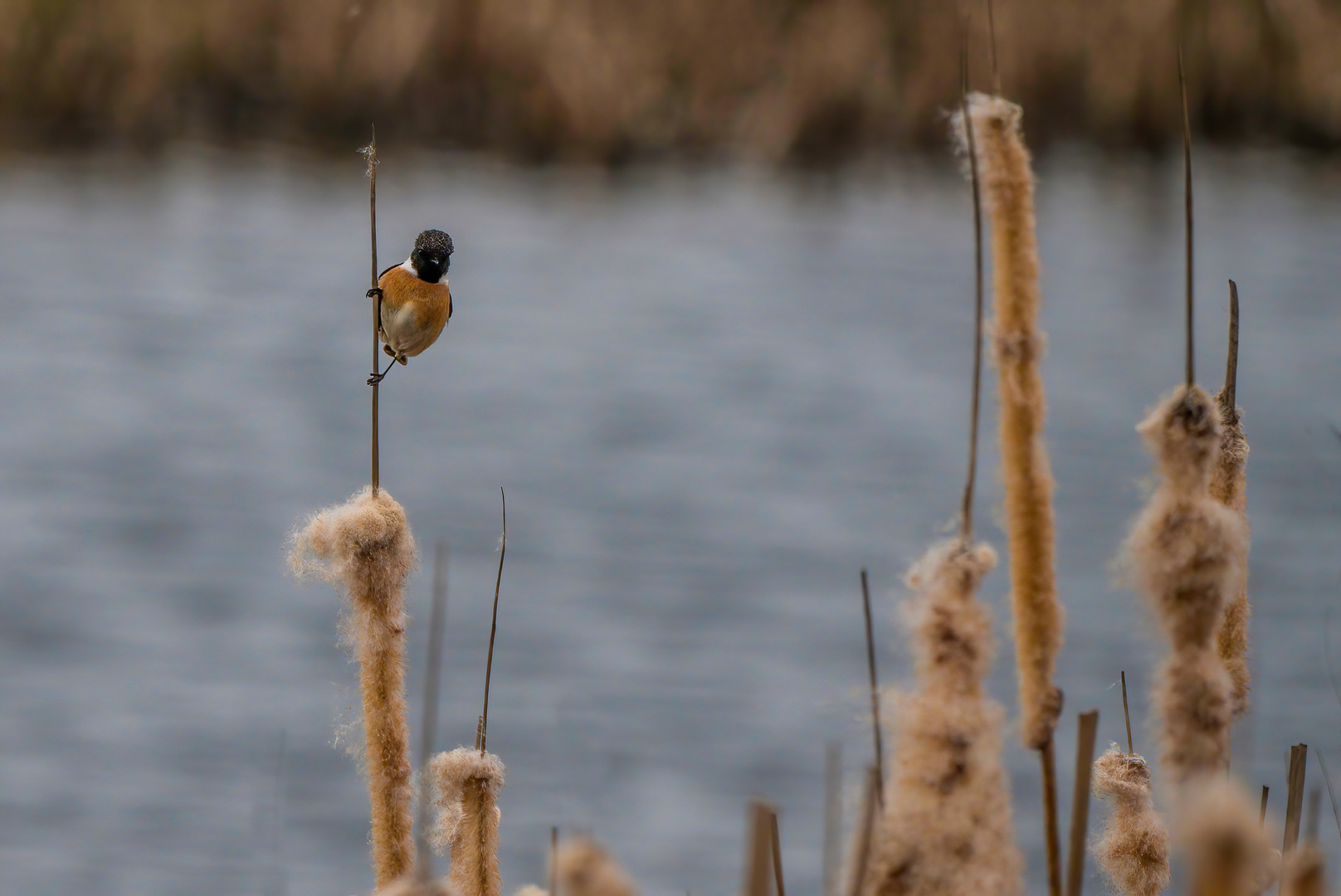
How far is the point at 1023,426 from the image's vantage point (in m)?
0.81

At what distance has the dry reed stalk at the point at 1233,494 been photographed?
100 centimetres

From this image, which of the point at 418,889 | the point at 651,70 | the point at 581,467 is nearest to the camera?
the point at 418,889

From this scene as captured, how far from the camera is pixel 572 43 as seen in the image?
12.6m

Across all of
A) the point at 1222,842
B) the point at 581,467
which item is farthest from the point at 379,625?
the point at 581,467

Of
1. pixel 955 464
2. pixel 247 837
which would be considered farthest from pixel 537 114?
pixel 247 837

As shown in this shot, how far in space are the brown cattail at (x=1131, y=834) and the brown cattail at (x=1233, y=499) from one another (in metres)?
0.12

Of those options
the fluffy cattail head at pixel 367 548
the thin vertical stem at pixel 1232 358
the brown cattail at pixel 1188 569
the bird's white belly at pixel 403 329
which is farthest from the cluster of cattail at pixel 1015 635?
the bird's white belly at pixel 403 329

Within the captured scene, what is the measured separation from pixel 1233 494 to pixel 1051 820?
27 cm

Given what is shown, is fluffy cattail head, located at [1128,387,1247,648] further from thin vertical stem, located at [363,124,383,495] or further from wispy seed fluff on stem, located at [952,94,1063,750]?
thin vertical stem, located at [363,124,383,495]

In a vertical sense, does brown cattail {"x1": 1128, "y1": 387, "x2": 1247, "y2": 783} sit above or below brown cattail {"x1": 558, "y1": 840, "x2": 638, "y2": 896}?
above

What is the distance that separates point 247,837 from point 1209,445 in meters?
5.54

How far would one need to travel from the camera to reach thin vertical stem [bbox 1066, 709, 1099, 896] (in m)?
0.83

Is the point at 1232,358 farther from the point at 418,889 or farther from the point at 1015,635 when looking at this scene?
the point at 418,889

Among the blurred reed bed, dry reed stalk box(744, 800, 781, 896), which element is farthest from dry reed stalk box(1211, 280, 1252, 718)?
the blurred reed bed
